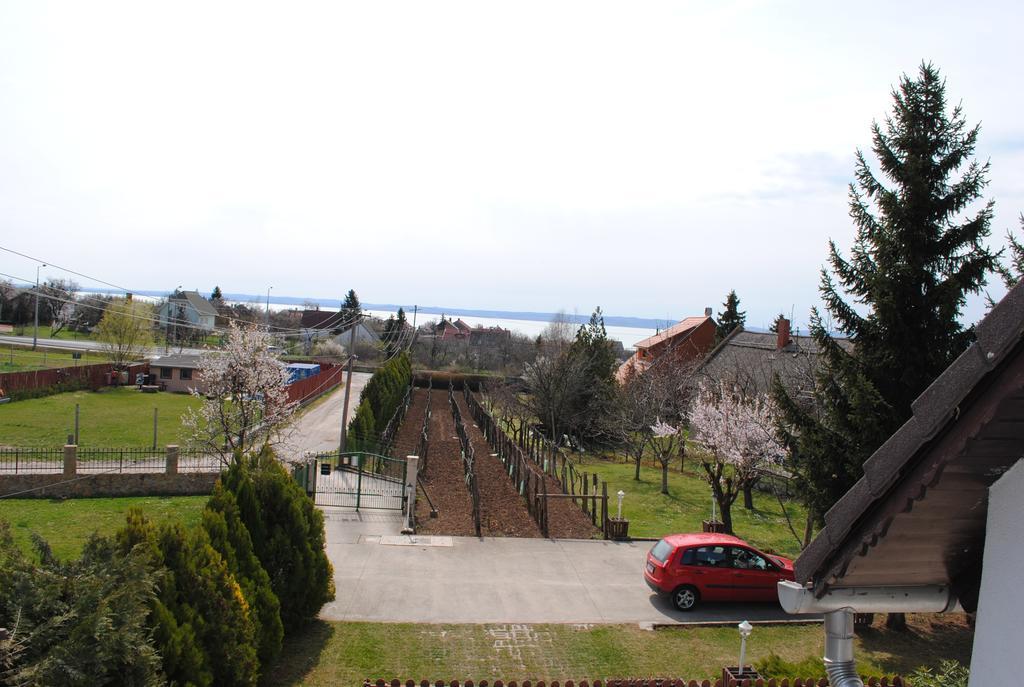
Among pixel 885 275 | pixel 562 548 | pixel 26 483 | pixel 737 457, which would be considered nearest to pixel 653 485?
pixel 737 457

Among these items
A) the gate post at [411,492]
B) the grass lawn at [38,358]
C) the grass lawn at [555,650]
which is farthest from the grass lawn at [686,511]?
the grass lawn at [38,358]

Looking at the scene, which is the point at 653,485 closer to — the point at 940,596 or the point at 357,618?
the point at 357,618

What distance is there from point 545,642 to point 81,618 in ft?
24.4

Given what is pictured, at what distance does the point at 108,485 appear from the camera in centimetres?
2217

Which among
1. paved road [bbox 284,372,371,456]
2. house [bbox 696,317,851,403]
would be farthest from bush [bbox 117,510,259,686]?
house [bbox 696,317,851,403]

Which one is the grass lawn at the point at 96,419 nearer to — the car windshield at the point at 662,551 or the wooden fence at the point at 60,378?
the wooden fence at the point at 60,378

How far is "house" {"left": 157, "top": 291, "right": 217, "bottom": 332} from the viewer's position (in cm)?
9500

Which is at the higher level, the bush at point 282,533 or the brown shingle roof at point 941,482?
the brown shingle roof at point 941,482

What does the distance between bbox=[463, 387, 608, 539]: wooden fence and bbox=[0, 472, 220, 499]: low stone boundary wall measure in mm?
9999

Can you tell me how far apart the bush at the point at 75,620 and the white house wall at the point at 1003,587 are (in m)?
6.55

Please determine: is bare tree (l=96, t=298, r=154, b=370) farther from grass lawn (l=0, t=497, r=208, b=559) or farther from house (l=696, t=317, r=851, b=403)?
house (l=696, t=317, r=851, b=403)

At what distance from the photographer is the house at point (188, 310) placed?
9500 centimetres

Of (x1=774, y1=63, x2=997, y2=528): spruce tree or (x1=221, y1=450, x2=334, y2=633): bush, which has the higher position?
(x1=774, y1=63, x2=997, y2=528): spruce tree

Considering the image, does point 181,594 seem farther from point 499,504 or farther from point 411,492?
point 499,504
